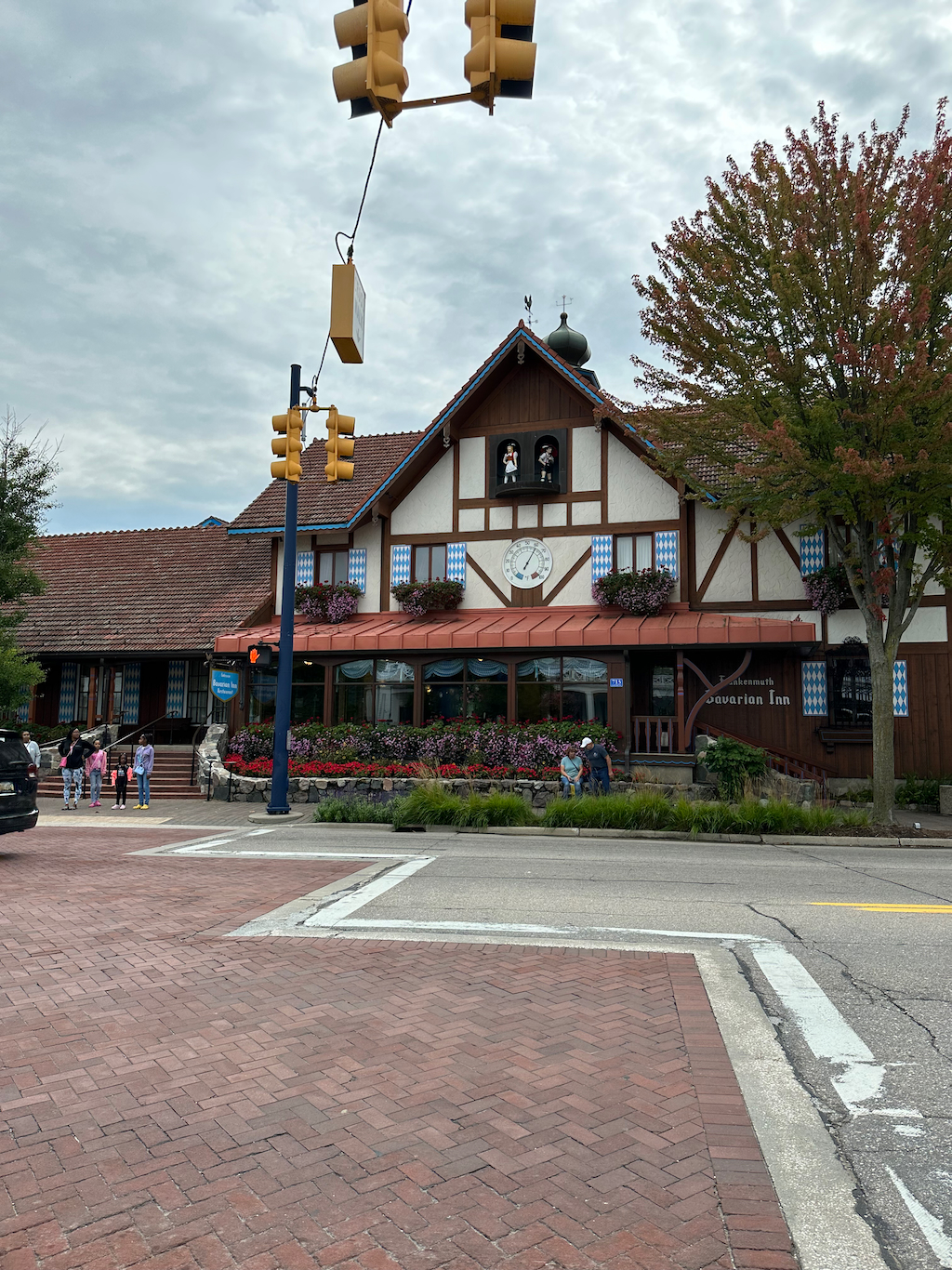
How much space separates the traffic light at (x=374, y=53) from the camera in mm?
4828

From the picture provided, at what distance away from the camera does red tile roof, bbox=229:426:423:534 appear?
943 inches

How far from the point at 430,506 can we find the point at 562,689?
6345 millimetres

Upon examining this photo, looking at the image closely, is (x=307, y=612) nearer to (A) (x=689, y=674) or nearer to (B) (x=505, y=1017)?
(A) (x=689, y=674)

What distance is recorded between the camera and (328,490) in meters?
25.1

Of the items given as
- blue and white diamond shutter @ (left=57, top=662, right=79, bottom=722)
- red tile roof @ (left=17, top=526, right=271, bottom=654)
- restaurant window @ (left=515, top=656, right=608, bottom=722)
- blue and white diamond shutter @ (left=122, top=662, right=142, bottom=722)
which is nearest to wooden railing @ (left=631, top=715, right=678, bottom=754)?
restaurant window @ (left=515, top=656, right=608, bottom=722)

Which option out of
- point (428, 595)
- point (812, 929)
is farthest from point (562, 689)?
point (812, 929)

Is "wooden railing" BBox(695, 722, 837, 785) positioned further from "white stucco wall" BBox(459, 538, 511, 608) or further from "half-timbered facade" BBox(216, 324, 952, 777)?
"white stucco wall" BBox(459, 538, 511, 608)

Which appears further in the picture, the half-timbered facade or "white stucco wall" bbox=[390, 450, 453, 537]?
"white stucco wall" bbox=[390, 450, 453, 537]

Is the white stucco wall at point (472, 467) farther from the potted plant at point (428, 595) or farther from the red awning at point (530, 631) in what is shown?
the red awning at point (530, 631)

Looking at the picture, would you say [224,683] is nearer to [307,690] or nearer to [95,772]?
[95,772]

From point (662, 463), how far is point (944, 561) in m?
5.68

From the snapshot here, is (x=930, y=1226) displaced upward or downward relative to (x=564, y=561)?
downward

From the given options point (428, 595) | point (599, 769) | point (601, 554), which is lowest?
point (599, 769)

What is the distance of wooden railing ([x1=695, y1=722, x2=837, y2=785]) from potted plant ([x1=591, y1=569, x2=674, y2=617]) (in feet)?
9.51
